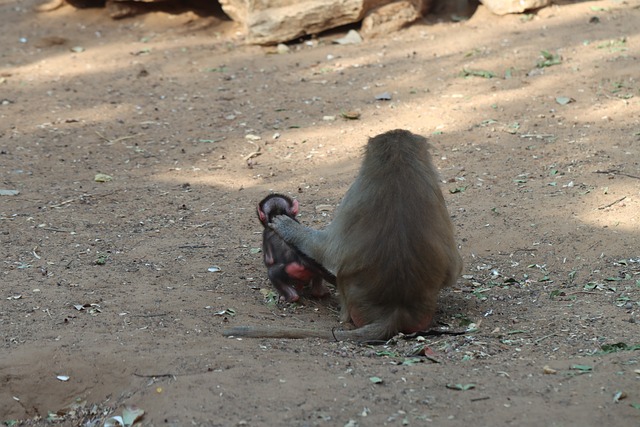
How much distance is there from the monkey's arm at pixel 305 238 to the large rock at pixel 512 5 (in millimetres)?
5870

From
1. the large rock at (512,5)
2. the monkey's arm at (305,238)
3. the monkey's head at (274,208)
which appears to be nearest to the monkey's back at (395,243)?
the monkey's arm at (305,238)

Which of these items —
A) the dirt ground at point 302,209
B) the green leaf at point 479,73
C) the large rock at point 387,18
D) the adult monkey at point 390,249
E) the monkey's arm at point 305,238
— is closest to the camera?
the dirt ground at point 302,209

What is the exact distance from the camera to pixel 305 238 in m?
5.61

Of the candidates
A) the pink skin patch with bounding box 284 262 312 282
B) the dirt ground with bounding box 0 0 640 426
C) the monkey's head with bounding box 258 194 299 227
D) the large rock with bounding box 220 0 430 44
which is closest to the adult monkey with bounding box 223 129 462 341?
the dirt ground with bounding box 0 0 640 426

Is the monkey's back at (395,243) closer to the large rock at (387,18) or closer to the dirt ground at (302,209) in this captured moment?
the dirt ground at (302,209)

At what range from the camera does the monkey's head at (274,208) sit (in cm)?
584

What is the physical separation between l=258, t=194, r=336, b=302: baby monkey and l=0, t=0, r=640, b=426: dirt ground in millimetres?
150

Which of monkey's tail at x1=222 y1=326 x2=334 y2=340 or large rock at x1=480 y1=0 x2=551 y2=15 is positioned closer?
monkey's tail at x1=222 y1=326 x2=334 y2=340

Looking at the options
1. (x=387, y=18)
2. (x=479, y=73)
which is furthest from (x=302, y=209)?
(x=387, y=18)

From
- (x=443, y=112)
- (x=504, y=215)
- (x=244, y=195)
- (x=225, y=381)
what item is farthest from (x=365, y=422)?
(x=443, y=112)

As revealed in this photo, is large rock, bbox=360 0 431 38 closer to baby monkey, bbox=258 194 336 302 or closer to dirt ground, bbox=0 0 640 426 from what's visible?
dirt ground, bbox=0 0 640 426

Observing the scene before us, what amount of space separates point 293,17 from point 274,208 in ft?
16.7

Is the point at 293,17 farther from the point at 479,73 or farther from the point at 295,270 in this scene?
the point at 295,270

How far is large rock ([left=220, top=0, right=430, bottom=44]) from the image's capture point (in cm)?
1046
